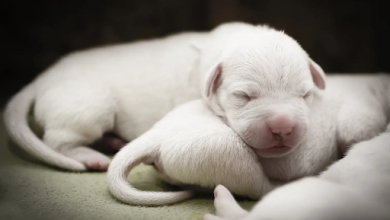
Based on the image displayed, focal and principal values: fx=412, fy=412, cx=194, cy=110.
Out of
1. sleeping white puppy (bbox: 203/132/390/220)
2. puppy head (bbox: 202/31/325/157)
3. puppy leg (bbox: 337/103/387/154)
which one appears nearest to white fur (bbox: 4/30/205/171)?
puppy head (bbox: 202/31/325/157)

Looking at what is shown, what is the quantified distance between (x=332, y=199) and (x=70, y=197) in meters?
1.58

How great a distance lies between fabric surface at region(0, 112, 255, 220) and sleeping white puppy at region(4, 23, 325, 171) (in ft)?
0.52

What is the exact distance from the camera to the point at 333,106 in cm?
291

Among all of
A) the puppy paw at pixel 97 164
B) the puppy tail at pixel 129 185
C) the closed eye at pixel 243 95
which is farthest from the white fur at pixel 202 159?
the puppy paw at pixel 97 164

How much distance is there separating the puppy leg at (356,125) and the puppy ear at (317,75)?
0.23 meters

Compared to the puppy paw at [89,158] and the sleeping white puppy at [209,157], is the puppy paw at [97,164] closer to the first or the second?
the puppy paw at [89,158]

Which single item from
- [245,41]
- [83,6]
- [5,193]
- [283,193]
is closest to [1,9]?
[83,6]

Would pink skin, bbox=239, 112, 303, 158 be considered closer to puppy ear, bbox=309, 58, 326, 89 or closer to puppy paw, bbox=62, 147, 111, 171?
puppy ear, bbox=309, 58, 326, 89

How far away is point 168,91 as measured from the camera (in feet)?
11.0

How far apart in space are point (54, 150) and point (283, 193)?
1.94 m

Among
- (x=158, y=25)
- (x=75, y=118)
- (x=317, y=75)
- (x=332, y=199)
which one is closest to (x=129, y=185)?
(x=75, y=118)

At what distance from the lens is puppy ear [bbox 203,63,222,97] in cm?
270

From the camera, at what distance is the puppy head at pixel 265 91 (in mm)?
2387

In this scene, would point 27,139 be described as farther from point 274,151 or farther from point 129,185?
point 274,151
